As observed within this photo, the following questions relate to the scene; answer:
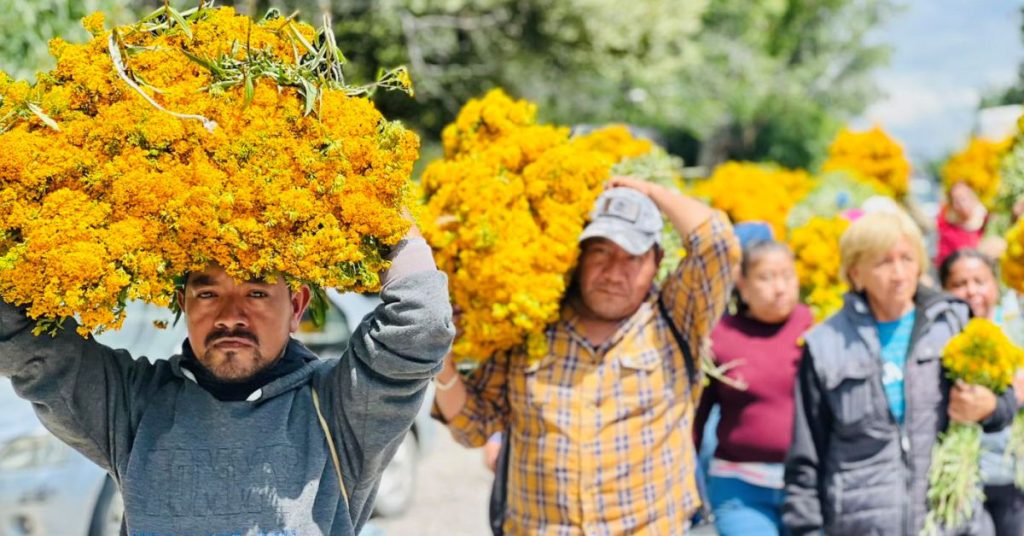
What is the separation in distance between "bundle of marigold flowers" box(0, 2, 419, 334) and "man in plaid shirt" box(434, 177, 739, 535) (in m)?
1.63

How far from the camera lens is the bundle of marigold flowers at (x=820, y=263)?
6129 mm

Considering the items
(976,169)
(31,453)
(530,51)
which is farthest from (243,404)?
(530,51)

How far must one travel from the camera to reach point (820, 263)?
6.23m

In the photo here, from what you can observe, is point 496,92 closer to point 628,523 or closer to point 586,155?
point 586,155

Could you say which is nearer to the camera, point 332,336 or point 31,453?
point 31,453

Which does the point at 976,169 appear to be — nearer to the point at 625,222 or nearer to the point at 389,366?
the point at 625,222

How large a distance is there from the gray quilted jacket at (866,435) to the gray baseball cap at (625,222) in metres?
1.04

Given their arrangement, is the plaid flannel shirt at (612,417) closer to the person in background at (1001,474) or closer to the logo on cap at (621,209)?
the logo on cap at (621,209)

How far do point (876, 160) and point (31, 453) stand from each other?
7.71 m

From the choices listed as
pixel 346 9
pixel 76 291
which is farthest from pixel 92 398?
pixel 346 9

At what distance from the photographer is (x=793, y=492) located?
4566mm

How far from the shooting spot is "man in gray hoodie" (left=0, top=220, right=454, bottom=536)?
2.53m

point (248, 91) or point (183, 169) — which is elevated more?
point (248, 91)

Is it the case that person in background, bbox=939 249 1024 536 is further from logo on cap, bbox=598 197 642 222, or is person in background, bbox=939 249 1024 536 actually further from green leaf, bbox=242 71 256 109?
green leaf, bbox=242 71 256 109
